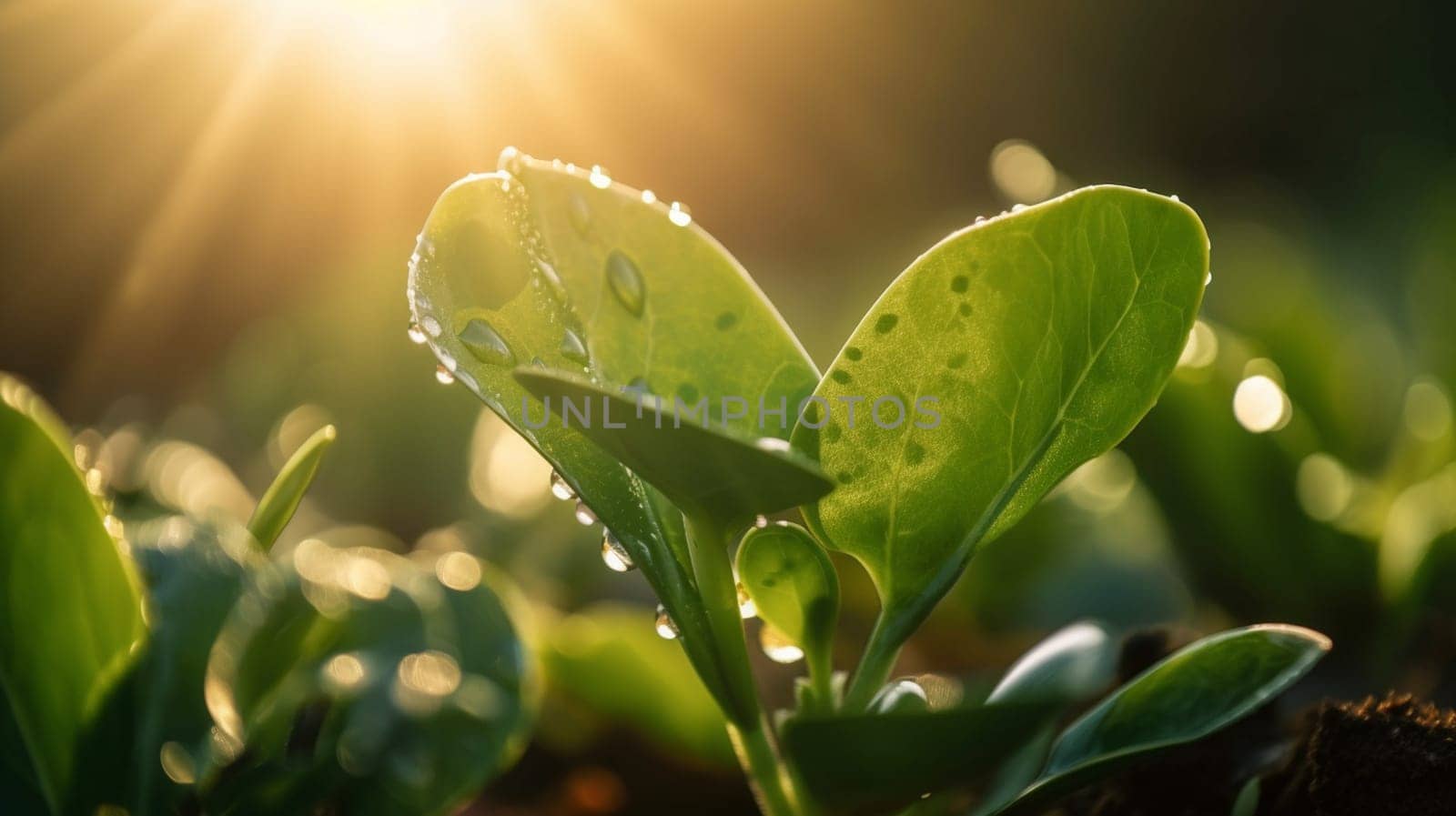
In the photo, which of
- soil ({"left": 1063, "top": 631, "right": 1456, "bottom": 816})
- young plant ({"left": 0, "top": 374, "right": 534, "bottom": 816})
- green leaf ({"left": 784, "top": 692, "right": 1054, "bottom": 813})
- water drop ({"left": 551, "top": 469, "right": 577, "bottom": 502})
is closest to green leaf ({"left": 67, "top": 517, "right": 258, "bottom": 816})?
young plant ({"left": 0, "top": 374, "right": 534, "bottom": 816})

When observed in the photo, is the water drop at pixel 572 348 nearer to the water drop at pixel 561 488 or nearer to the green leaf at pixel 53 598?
the water drop at pixel 561 488

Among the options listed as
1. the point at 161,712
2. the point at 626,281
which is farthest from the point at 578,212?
the point at 161,712

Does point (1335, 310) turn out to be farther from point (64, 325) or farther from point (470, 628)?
point (64, 325)

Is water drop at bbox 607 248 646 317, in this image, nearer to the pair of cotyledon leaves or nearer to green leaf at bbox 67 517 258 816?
the pair of cotyledon leaves

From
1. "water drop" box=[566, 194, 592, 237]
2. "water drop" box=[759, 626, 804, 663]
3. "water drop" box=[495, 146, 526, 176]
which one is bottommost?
"water drop" box=[759, 626, 804, 663]

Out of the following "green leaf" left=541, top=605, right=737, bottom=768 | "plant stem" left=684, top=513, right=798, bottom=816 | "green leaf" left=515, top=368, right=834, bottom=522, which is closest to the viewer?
"green leaf" left=515, top=368, right=834, bottom=522

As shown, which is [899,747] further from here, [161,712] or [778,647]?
[161,712]

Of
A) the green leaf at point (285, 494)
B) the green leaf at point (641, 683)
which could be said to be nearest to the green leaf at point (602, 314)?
the green leaf at point (285, 494)
